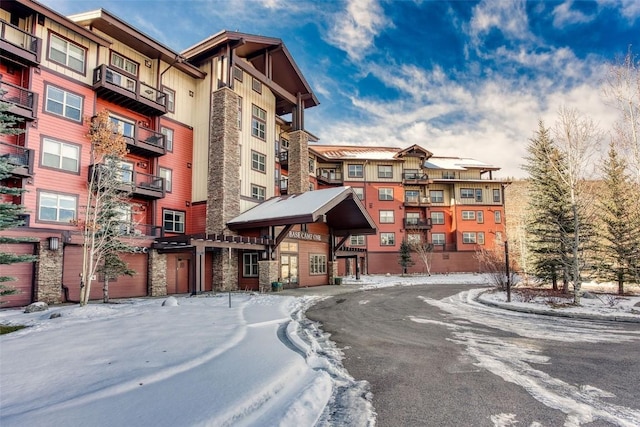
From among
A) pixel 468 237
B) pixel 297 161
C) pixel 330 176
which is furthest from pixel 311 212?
pixel 468 237

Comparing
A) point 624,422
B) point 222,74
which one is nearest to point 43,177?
point 222,74

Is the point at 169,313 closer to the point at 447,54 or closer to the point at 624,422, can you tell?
the point at 624,422

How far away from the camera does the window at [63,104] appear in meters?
17.0

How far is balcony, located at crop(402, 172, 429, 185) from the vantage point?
45.8 metres

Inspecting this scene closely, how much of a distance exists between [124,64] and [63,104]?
4920mm

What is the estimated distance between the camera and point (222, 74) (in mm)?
23219

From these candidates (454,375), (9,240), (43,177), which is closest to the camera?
(454,375)

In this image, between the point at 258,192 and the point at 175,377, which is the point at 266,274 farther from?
the point at 175,377

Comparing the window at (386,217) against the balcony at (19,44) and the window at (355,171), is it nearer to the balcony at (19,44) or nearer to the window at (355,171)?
the window at (355,171)

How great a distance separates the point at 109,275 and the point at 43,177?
566 centimetres

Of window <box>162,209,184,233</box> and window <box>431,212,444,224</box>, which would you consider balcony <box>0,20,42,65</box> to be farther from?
window <box>431,212,444,224</box>

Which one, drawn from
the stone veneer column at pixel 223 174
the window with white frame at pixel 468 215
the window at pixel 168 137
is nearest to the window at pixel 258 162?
the stone veneer column at pixel 223 174

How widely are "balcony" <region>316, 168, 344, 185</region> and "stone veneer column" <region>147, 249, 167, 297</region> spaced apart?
2326cm

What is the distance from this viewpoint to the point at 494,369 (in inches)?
231
